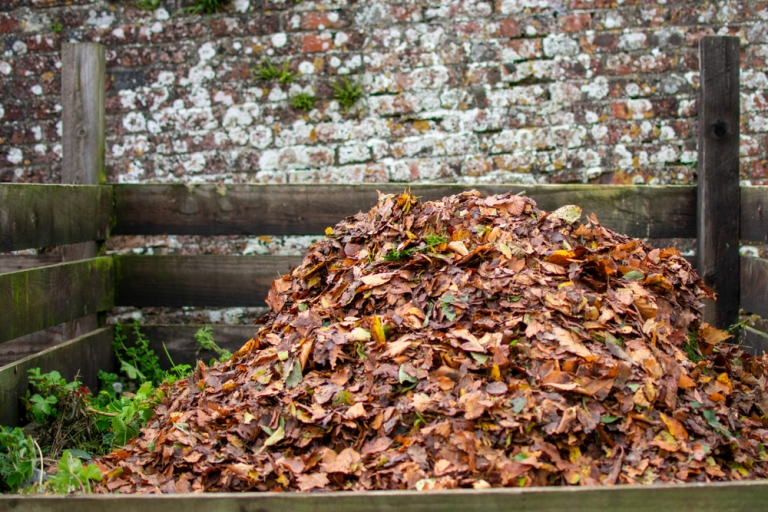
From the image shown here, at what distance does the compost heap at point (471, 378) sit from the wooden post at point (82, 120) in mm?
1338

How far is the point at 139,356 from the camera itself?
3295 millimetres

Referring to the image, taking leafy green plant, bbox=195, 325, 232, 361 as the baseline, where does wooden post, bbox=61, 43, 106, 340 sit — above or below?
above

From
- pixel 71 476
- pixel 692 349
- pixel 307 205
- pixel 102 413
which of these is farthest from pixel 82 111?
pixel 692 349

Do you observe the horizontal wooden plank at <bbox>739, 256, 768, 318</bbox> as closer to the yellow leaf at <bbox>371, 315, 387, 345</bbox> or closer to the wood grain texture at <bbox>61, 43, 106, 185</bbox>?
the yellow leaf at <bbox>371, 315, 387, 345</bbox>

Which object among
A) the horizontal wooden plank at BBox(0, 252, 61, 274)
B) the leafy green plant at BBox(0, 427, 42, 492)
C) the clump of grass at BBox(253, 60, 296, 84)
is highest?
the clump of grass at BBox(253, 60, 296, 84)

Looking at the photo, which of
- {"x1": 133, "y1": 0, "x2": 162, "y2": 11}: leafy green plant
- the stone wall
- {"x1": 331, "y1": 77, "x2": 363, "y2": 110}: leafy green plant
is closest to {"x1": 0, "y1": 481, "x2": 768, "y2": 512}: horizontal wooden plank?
the stone wall

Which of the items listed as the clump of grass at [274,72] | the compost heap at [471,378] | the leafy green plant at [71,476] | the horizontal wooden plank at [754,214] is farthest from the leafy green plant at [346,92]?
the leafy green plant at [71,476]

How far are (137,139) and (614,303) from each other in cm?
405

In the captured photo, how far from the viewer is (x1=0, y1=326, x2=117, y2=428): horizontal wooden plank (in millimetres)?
2365

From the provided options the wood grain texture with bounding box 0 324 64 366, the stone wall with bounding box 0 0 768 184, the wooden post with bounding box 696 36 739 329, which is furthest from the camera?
the stone wall with bounding box 0 0 768 184

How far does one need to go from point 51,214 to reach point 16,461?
111cm

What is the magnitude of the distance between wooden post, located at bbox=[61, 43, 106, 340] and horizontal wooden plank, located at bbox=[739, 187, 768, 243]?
10.7ft

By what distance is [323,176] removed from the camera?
4.79m

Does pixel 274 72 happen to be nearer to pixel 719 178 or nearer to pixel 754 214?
pixel 719 178
